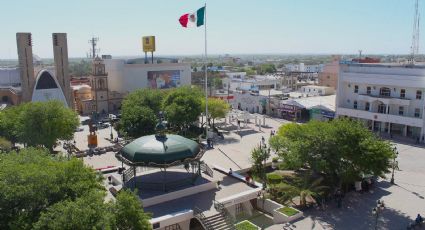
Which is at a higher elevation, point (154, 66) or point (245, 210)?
point (154, 66)

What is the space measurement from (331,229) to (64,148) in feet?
110

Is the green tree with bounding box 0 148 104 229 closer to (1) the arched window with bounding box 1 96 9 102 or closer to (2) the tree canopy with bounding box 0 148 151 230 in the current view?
(2) the tree canopy with bounding box 0 148 151 230

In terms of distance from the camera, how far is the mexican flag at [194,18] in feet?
129

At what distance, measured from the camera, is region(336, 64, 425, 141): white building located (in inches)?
1933

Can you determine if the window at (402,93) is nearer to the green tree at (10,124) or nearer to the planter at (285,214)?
the planter at (285,214)

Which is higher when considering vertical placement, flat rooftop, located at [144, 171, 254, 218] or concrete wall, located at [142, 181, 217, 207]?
concrete wall, located at [142, 181, 217, 207]

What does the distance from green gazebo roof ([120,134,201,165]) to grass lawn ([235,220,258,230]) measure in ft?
19.5

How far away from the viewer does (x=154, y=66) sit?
79.7m

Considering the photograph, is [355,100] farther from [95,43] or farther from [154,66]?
[95,43]

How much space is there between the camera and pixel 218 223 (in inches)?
959

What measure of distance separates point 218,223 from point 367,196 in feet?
42.8

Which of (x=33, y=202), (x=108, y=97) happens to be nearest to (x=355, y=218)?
(x=33, y=202)

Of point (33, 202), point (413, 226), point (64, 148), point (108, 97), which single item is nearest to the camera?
point (33, 202)

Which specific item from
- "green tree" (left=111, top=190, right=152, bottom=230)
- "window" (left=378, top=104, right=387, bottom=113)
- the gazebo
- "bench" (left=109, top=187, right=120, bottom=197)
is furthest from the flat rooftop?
"window" (left=378, top=104, right=387, bottom=113)
